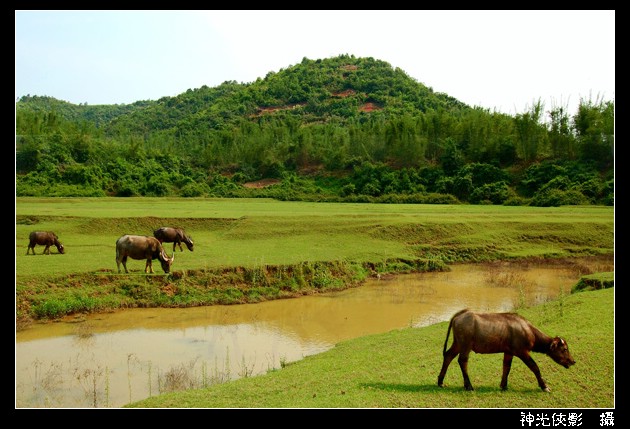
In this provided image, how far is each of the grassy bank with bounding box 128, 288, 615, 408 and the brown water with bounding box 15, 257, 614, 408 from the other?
178cm

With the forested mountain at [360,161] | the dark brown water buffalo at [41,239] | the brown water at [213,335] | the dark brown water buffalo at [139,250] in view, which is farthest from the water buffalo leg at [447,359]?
the forested mountain at [360,161]

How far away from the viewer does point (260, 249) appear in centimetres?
2022

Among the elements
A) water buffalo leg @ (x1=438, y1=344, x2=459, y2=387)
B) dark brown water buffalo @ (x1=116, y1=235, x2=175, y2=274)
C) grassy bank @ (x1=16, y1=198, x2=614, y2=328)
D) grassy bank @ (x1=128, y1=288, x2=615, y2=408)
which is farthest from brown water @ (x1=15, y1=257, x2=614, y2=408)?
water buffalo leg @ (x1=438, y1=344, x2=459, y2=387)

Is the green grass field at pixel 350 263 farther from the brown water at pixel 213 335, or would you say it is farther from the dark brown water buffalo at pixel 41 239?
the brown water at pixel 213 335

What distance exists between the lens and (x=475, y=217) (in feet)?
88.7

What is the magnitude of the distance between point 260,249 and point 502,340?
13.9m

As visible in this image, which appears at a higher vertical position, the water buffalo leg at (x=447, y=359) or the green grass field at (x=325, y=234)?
the green grass field at (x=325, y=234)

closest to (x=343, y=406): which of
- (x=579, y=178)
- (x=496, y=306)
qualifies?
(x=496, y=306)

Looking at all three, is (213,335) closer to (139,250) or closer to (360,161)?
(139,250)

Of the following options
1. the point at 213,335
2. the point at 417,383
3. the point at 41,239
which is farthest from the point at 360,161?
the point at 417,383

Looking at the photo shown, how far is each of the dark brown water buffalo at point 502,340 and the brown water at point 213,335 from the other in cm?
473

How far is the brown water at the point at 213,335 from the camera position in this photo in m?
10.0

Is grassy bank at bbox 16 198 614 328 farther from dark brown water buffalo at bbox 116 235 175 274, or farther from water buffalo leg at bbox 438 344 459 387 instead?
water buffalo leg at bbox 438 344 459 387
